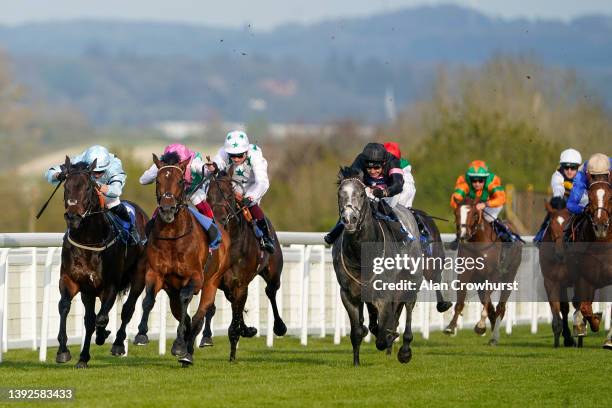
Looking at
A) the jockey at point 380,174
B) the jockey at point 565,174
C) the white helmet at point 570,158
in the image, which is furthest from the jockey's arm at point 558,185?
the jockey at point 380,174

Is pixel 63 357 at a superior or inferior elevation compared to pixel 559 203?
inferior

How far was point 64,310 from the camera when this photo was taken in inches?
457

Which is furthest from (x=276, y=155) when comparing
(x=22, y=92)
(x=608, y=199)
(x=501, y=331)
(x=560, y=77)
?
(x=608, y=199)

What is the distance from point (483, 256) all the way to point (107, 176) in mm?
5860

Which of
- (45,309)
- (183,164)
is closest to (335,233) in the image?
(183,164)

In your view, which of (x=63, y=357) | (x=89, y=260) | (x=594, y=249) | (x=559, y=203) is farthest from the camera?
(x=559, y=203)

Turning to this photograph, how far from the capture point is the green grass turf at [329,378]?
9531mm

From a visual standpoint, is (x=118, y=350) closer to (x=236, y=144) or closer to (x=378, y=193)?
(x=236, y=144)

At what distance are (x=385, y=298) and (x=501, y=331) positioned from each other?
24.7ft

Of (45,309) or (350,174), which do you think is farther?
(45,309)

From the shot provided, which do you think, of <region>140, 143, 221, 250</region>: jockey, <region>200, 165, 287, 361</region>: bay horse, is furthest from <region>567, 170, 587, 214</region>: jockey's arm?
<region>140, 143, 221, 250</region>: jockey

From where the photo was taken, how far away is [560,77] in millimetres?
39344

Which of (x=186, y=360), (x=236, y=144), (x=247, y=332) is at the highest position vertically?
(x=236, y=144)

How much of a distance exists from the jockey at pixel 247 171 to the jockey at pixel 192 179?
0.93 feet
